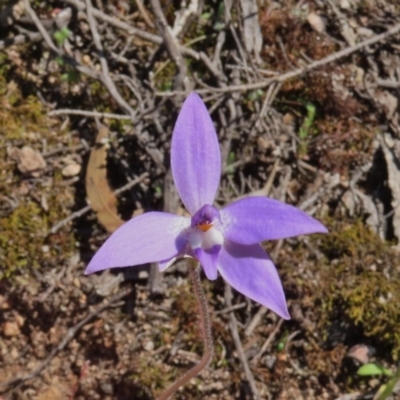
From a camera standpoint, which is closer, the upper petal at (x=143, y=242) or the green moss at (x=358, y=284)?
the upper petal at (x=143, y=242)

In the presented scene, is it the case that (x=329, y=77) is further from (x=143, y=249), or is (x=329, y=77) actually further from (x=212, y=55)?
(x=143, y=249)

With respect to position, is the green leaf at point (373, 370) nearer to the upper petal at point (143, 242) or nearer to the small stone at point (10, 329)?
the upper petal at point (143, 242)

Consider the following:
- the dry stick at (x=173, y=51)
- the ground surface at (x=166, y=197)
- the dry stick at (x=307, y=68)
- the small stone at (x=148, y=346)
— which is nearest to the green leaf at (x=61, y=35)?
the ground surface at (x=166, y=197)

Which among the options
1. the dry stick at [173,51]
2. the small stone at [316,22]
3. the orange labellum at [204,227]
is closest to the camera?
the orange labellum at [204,227]

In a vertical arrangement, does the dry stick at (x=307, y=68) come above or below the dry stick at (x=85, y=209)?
above

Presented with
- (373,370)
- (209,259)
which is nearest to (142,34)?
(209,259)

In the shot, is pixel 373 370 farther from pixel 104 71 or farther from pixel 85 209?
pixel 104 71

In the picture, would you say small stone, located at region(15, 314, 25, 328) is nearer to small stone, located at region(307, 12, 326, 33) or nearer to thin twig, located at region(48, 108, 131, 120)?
thin twig, located at region(48, 108, 131, 120)

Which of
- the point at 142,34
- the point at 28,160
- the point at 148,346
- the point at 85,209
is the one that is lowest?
the point at 148,346
